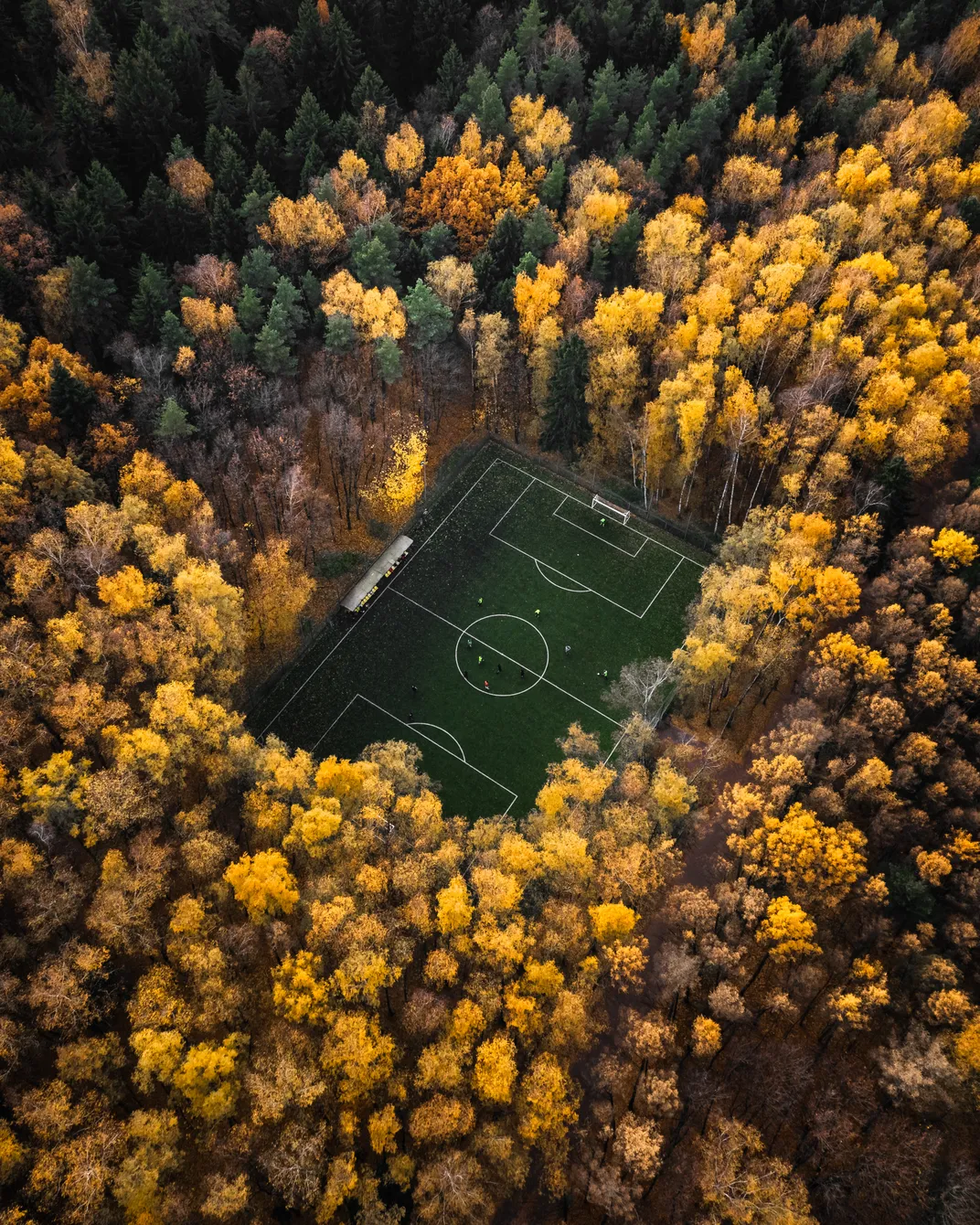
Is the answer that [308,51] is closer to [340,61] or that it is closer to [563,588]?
[340,61]

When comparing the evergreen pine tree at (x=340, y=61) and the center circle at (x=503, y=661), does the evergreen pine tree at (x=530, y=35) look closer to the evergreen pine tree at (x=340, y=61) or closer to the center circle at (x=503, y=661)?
the evergreen pine tree at (x=340, y=61)

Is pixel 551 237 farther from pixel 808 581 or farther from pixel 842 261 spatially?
pixel 808 581

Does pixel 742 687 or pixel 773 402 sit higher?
pixel 773 402

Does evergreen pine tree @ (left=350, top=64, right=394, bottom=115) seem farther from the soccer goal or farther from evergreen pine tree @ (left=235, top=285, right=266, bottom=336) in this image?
the soccer goal

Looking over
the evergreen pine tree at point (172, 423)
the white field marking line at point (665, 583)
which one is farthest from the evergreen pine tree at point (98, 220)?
the white field marking line at point (665, 583)

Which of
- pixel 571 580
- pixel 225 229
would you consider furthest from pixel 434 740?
pixel 225 229

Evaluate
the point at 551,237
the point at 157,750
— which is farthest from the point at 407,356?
the point at 157,750

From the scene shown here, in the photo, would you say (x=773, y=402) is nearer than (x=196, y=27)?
Yes
